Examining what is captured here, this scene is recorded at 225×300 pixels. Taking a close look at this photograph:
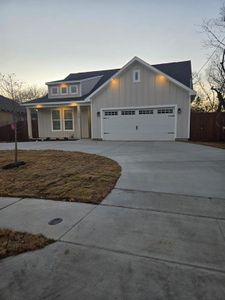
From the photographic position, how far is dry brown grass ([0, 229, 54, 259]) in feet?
8.02

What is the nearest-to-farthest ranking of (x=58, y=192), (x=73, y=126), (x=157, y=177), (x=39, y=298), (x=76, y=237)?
(x=39, y=298) < (x=76, y=237) < (x=58, y=192) < (x=157, y=177) < (x=73, y=126)

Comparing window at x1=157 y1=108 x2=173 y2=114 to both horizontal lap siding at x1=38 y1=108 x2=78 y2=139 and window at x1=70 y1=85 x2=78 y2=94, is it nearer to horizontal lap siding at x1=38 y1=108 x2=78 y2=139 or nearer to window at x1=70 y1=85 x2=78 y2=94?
window at x1=70 y1=85 x2=78 y2=94

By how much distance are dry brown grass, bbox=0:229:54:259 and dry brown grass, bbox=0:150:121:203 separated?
134 centimetres

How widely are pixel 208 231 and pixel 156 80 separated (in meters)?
12.5

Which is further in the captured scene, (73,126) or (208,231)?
(73,126)

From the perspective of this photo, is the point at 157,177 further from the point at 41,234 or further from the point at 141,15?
the point at 141,15

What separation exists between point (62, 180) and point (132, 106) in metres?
10.2

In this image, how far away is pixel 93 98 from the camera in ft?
50.2

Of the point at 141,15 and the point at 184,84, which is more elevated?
the point at 141,15

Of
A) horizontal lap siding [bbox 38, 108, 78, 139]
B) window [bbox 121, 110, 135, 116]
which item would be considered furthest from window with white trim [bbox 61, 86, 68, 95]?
window [bbox 121, 110, 135, 116]

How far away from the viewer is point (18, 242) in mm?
2604

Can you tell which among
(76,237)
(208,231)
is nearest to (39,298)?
(76,237)

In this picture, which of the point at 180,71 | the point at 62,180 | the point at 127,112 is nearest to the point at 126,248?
the point at 62,180

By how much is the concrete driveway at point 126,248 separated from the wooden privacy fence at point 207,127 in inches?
406
